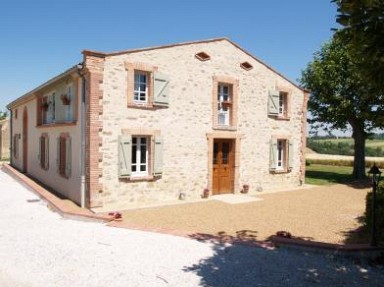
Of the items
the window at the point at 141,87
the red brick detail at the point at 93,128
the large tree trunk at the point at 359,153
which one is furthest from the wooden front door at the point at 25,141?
the large tree trunk at the point at 359,153

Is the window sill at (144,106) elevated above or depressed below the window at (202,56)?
→ below

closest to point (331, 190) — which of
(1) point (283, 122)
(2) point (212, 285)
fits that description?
(1) point (283, 122)

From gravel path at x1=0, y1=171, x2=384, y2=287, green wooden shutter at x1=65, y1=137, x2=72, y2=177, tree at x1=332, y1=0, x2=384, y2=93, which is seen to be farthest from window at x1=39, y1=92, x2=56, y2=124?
tree at x1=332, y1=0, x2=384, y2=93

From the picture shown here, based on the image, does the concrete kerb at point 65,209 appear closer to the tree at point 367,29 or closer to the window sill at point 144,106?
the window sill at point 144,106

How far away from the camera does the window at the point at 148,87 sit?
13141mm

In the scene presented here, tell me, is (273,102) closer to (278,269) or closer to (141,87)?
(141,87)

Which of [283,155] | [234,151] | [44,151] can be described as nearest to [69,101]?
[44,151]

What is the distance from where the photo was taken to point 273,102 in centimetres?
1741

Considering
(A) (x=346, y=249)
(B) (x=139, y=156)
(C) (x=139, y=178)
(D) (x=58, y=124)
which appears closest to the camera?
(A) (x=346, y=249)

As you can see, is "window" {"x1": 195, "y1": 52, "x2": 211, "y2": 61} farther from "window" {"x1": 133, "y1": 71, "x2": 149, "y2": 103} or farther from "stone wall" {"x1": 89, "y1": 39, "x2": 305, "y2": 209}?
"window" {"x1": 133, "y1": 71, "x2": 149, "y2": 103}

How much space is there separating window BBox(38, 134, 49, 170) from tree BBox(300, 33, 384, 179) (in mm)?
16533

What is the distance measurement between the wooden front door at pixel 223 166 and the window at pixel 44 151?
26.9 ft

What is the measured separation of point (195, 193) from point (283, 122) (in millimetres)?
6476

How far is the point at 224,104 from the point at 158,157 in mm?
4361
